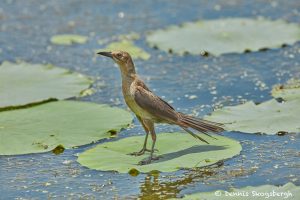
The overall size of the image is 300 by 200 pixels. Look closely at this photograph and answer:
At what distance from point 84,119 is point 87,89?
1129 millimetres

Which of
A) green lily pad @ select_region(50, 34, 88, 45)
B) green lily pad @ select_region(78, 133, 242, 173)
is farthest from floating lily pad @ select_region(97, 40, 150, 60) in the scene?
A: green lily pad @ select_region(78, 133, 242, 173)

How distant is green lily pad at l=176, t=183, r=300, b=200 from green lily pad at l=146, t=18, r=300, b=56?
3898mm

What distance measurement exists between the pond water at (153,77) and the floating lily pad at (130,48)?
13 centimetres

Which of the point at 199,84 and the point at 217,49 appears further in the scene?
the point at 217,49

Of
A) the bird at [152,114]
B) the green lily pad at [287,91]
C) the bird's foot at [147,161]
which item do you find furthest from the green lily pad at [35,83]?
the green lily pad at [287,91]

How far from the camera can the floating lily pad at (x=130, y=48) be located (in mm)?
9773

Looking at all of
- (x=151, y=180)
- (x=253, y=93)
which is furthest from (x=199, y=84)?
(x=151, y=180)

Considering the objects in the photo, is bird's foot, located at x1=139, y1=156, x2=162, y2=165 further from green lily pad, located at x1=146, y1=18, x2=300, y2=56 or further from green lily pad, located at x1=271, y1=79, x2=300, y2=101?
green lily pad, located at x1=146, y1=18, x2=300, y2=56

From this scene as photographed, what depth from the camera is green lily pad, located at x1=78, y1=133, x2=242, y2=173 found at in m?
6.56

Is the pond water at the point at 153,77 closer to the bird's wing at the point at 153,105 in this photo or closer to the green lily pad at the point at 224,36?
the green lily pad at the point at 224,36

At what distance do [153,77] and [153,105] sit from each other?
231cm

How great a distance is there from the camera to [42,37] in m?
10.7

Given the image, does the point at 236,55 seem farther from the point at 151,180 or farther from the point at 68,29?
the point at 151,180

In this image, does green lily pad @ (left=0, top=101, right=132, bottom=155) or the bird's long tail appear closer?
the bird's long tail
